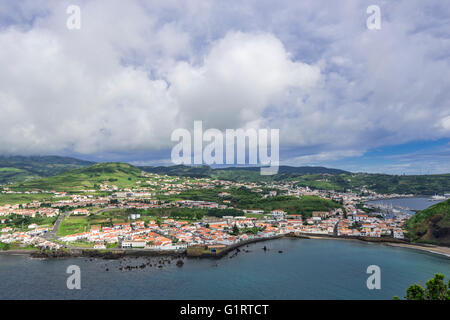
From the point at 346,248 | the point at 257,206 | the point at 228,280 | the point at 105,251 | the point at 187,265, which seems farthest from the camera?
the point at 257,206

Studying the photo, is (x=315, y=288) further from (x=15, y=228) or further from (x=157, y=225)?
(x=15, y=228)

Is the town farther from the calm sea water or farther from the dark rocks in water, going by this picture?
the calm sea water

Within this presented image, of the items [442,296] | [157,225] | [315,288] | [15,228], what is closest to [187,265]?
[315,288]

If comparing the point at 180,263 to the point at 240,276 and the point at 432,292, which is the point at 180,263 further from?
the point at 432,292

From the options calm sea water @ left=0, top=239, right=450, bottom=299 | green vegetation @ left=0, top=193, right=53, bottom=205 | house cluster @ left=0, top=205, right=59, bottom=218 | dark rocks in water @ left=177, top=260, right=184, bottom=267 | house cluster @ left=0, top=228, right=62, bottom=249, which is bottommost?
calm sea water @ left=0, top=239, right=450, bottom=299

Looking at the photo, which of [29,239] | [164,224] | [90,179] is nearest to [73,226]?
[29,239]

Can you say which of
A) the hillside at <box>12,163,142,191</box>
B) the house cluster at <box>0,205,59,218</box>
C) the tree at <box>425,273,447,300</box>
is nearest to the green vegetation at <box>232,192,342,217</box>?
the house cluster at <box>0,205,59,218</box>

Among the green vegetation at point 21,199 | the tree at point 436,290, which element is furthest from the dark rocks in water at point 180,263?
the green vegetation at point 21,199
